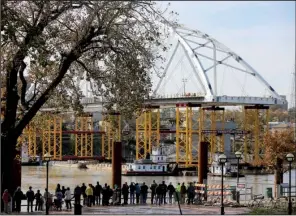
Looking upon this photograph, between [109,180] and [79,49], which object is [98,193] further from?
[109,180]

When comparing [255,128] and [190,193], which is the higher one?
[255,128]

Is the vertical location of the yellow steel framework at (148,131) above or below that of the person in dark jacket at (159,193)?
above

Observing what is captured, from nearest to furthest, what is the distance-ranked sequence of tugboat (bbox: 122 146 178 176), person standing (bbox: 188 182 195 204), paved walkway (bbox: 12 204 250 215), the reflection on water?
1. paved walkway (bbox: 12 204 250 215)
2. person standing (bbox: 188 182 195 204)
3. the reflection on water
4. tugboat (bbox: 122 146 178 176)

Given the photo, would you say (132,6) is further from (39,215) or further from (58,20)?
(39,215)

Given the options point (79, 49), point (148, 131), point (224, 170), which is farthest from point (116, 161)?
point (148, 131)

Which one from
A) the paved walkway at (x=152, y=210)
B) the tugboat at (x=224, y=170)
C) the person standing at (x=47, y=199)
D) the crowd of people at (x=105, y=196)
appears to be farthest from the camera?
the tugboat at (x=224, y=170)

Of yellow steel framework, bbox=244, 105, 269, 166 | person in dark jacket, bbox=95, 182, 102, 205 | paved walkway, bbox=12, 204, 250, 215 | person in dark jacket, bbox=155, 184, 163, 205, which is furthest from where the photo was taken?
yellow steel framework, bbox=244, 105, 269, 166

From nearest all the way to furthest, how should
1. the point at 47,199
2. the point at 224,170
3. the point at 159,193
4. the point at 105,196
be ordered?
the point at 47,199 < the point at 105,196 < the point at 159,193 < the point at 224,170

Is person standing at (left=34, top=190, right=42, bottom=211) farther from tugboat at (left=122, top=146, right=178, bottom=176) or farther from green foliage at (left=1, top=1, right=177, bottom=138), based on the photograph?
tugboat at (left=122, top=146, right=178, bottom=176)

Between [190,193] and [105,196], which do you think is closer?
[105,196]

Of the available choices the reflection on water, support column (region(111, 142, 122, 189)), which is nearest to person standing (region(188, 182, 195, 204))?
support column (region(111, 142, 122, 189))

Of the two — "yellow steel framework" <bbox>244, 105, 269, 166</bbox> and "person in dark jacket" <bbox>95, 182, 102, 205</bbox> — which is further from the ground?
"yellow steel framework" <bbox>244, 105, 269, 166</bbox>

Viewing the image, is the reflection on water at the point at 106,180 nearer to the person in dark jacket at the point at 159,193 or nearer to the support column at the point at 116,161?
the support column at the point at 116,161

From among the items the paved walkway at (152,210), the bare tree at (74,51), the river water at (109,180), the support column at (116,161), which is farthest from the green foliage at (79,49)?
the river water at (109,180)
